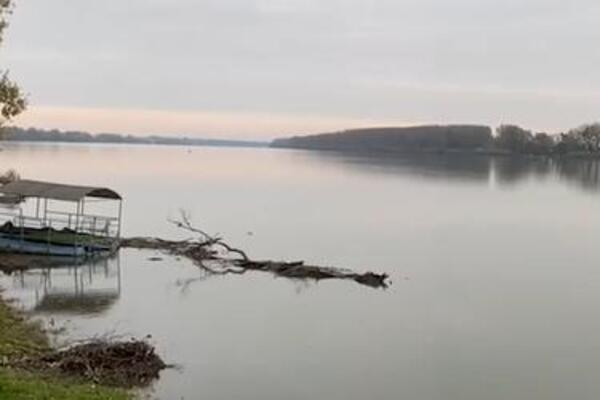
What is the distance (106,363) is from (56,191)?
1958 centimetres

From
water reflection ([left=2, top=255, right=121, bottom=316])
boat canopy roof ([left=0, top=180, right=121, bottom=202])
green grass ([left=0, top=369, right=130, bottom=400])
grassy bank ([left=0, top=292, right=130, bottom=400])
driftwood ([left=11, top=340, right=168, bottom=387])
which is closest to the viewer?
green grass ([left=0, top=369, right=130, bottom=400])

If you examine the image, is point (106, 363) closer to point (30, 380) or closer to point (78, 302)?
point (30, 380)

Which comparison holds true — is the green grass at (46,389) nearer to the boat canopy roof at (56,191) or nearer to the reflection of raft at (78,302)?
the reflection of raft at (78,302)

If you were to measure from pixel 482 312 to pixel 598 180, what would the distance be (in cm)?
10074

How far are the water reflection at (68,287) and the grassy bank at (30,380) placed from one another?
3125mm

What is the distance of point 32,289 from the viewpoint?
28.7m

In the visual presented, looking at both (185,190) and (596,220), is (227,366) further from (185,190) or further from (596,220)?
(185,190)

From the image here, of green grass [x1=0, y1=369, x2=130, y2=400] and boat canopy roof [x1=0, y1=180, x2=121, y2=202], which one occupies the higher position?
boat canopy roof [x1=0, y1=180, x2=121, y2=202]

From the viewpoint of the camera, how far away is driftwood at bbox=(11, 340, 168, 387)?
1695 centimetres

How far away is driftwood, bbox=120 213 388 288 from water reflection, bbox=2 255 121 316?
4381 millimetres

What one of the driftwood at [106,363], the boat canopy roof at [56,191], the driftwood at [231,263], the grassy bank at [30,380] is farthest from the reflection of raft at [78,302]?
the boat canopy roof at [56,191]

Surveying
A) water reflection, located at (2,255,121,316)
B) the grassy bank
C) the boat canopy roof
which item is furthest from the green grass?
the boat canopy roof

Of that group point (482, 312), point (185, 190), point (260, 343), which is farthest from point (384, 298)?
point (185, 190)

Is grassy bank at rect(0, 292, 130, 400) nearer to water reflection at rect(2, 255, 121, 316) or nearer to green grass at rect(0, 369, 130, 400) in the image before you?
green grass at rect(0, 369, 130, 400)
